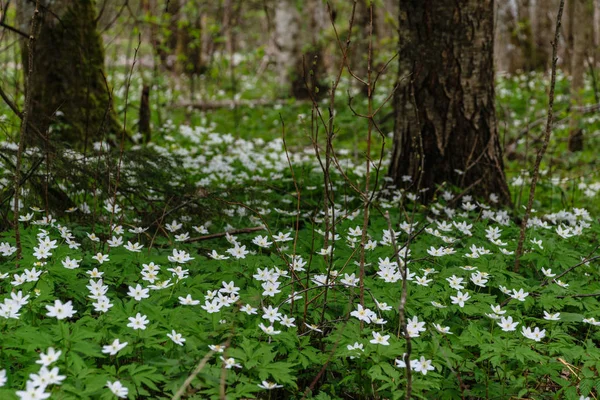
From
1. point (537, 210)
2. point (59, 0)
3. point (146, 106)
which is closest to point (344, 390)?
point (537, 210)

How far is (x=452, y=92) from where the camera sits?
477cm

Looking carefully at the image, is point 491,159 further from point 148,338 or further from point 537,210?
point 148,338

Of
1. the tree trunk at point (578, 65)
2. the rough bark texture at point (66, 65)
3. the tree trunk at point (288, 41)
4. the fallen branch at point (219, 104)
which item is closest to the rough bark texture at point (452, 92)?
the rough bark texture at point (66, 65)

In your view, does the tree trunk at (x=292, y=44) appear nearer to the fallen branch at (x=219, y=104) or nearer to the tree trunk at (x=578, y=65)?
the fallen branch at (x=219, y=104)

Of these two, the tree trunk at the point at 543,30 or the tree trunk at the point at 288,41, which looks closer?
the tree trunk at the point at 288,41

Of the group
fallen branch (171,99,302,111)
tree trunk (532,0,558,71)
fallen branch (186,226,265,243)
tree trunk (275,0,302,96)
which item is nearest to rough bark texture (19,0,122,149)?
fallen branch (186,226,265,243)

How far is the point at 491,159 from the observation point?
4918 millimetres

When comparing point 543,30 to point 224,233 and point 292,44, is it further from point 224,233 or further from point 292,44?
point 224,233

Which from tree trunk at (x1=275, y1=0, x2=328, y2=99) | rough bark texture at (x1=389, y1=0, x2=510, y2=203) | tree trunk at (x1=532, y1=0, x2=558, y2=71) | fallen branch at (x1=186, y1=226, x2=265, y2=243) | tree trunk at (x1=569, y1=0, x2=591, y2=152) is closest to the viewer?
fallen branch at (x1=186, y1=226, x2=265, y2=243)

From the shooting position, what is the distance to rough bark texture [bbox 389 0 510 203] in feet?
15.5

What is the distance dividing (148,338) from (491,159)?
11.7ft

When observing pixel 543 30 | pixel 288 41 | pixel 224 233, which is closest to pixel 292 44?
pixel 288 41

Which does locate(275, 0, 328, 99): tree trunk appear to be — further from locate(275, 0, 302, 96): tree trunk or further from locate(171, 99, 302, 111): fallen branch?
locate(171, 99, 302, 111): fallen branch

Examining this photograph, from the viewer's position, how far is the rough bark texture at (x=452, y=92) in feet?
15.5
